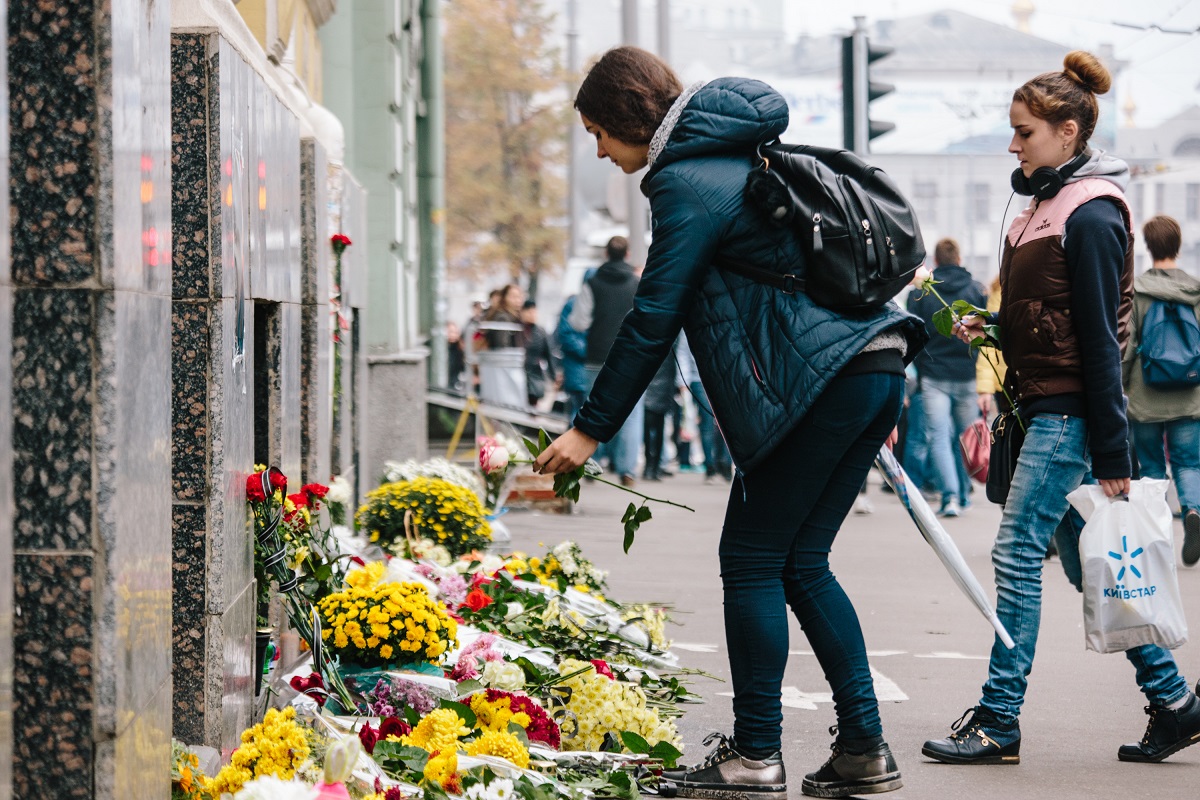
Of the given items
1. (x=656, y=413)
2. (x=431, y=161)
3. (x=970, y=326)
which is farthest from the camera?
(x=431, y=161)

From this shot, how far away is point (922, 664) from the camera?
6.60m

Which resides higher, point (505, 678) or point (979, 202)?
point (979, 202)

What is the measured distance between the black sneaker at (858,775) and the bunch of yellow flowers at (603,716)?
512 millimetres

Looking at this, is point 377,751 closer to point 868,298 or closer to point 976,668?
point 868,298

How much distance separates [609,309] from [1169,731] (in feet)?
32.6

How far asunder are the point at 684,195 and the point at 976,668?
10.4 feet

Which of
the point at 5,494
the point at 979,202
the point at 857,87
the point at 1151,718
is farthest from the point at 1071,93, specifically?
the point at 979,202

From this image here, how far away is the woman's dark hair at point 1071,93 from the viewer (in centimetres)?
491

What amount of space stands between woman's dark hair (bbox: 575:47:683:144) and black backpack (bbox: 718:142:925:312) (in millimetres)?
296

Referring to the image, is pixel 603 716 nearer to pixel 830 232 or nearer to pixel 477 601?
pixel 477 601

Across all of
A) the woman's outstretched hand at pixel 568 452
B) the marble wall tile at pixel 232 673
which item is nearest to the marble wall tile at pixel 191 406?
the marble wall tile at pixel 232 673

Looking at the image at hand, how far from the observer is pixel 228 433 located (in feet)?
13.2

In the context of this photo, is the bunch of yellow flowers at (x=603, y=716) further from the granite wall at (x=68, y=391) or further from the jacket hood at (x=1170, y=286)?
the jacket hood at (x=1170, y=286)

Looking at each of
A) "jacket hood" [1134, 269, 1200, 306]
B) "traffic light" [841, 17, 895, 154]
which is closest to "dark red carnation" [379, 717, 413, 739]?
"jacket hood" [1134, 269, 1200, 306]
